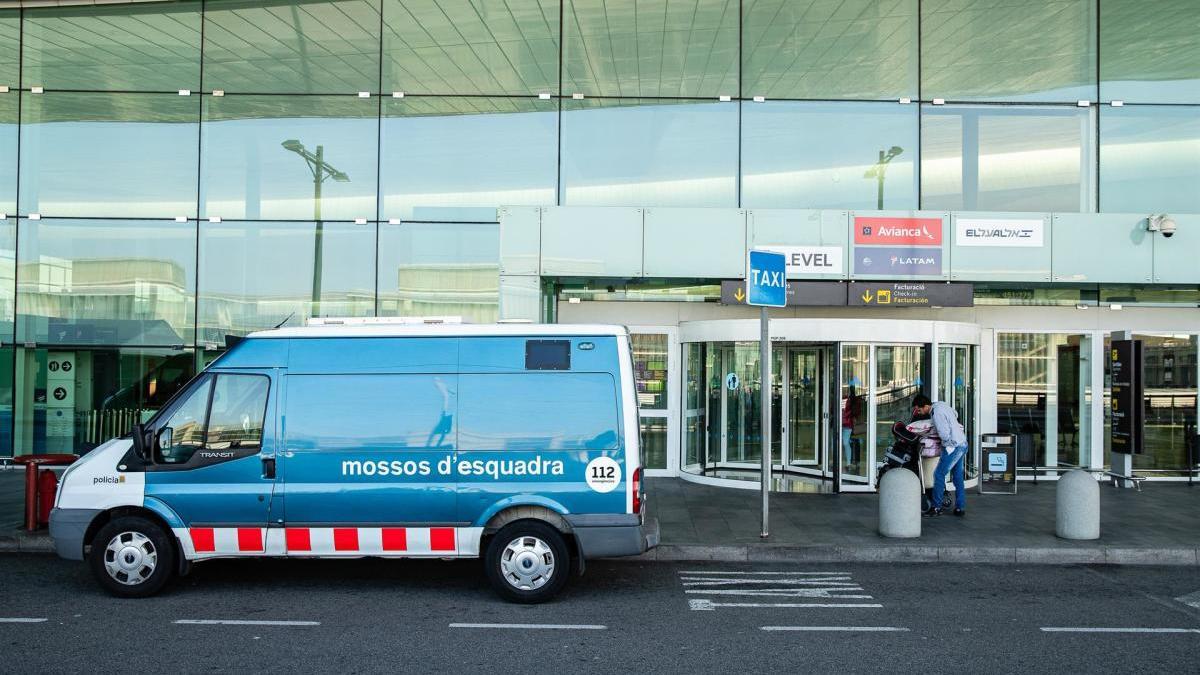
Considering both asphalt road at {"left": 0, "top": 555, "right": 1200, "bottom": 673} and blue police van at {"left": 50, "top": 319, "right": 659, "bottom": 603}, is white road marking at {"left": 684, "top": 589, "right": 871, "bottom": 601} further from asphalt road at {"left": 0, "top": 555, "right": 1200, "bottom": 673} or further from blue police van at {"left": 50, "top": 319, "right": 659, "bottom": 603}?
blue police van at {"left": 50, "top": 319, "right": 659, "bottom": 603}

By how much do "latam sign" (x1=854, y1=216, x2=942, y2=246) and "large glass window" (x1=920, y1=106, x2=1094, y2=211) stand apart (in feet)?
6.25

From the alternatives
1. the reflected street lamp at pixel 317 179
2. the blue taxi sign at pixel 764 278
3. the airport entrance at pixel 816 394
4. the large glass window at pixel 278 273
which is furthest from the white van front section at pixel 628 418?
the reflected street lamp at pixel 317 179

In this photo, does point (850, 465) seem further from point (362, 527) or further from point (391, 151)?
point (391, 151)

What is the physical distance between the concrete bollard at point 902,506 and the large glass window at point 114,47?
13.1 metres

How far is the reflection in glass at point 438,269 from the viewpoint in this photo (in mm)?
15141

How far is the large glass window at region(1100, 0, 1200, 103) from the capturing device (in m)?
15.3

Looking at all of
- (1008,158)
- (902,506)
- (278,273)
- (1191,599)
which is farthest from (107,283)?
(1191,599)

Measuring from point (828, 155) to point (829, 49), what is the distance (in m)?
1.91

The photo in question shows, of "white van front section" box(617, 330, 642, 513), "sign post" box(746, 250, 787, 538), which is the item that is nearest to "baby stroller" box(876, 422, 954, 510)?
"sign post" box(746, 250, 787, 538)

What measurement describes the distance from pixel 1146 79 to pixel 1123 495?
721 cm

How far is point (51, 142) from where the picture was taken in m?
15.7

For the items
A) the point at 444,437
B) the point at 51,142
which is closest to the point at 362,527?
the point at 444,437

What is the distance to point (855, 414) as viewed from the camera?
517 inches

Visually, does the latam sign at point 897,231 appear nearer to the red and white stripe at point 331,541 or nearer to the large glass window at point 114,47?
the red and white stripe at point 331,541
